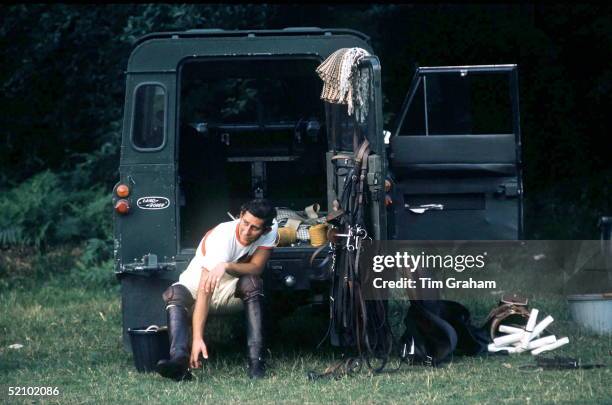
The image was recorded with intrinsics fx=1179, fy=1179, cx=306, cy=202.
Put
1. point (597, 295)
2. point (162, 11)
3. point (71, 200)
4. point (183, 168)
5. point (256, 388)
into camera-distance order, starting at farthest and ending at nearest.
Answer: point (71, 200), point (162, 11), point (183, 168), point (597, 295), point (256, 388)

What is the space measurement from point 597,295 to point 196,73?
351cm

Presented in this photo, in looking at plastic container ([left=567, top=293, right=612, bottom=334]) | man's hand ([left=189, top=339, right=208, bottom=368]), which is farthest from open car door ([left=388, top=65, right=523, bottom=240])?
man's hand ([left=189, top=339, right=208, bottom=368])

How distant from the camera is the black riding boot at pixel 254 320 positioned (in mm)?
7352

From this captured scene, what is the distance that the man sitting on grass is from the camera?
7.21 m

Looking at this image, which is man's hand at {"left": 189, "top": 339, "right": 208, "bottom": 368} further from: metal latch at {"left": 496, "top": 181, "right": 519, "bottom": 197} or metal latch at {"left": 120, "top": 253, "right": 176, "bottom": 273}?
metal latch at {"left": 496, "top": 181, "right": 519, "bottom": 197}

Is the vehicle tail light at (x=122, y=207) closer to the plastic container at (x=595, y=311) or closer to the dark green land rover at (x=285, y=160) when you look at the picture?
the dark green land rover at (x=285, y=160)

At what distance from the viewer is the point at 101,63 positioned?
1330cm

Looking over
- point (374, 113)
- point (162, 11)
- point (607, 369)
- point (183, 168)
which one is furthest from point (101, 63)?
point (607, 369)

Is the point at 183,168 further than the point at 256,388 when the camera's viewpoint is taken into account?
Yes

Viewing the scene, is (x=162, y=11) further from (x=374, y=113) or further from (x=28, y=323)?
(x=374, y=113)

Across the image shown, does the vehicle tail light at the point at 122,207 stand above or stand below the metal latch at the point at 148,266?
above

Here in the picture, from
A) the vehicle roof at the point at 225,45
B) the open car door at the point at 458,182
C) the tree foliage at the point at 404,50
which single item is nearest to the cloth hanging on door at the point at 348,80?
the vehicle roof at the point at 225,45

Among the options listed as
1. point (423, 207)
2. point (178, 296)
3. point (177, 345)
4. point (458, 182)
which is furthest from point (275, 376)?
point (458, 182)

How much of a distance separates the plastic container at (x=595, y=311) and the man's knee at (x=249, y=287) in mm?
2705
